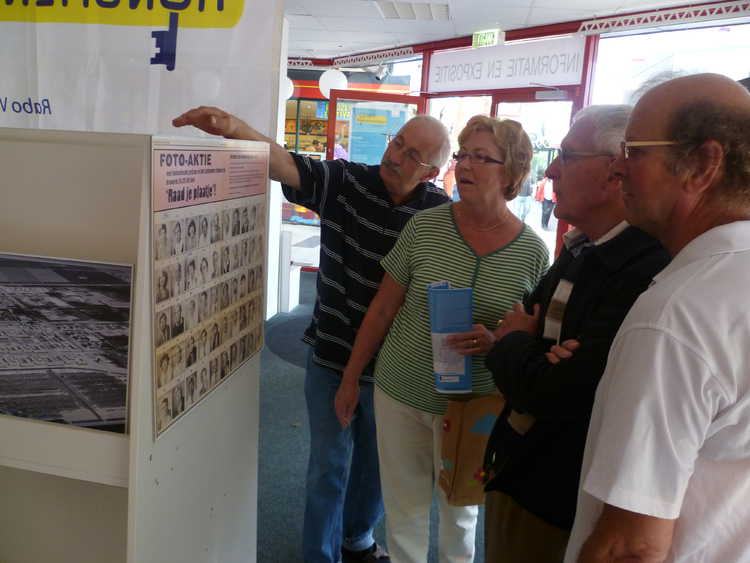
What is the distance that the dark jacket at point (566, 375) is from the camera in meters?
1.09

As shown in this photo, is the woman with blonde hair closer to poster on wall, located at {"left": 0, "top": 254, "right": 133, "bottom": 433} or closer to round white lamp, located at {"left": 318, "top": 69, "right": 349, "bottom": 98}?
poster on wall, located at {"left": 0, "top": 254, "right": 133, "bottom": 433}

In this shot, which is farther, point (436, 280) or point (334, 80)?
point (334, 80)

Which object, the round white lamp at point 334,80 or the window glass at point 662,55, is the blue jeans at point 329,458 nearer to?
the window glass at point 662,55

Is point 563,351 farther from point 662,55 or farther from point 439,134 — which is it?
point 662,55

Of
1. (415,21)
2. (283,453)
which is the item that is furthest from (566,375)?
(415,21)

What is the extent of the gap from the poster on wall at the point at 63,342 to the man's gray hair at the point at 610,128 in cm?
98

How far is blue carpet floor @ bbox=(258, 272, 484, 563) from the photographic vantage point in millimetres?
2389

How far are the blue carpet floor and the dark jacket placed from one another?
1.30 m

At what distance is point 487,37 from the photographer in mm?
7387

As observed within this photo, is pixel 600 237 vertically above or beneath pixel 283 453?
above

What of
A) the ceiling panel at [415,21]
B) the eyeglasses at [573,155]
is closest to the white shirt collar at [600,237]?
the eyeglasses at [573,155]

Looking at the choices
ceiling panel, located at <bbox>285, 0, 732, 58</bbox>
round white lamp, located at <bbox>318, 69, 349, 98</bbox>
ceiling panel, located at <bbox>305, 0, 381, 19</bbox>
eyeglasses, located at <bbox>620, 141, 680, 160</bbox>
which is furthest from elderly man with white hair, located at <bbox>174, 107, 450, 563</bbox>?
round white lamp, located at <bbox>318, 69, 349, 98</bbox>

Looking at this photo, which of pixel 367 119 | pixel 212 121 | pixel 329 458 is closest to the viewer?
pixel 212 121

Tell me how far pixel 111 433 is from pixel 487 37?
7.48 meters
